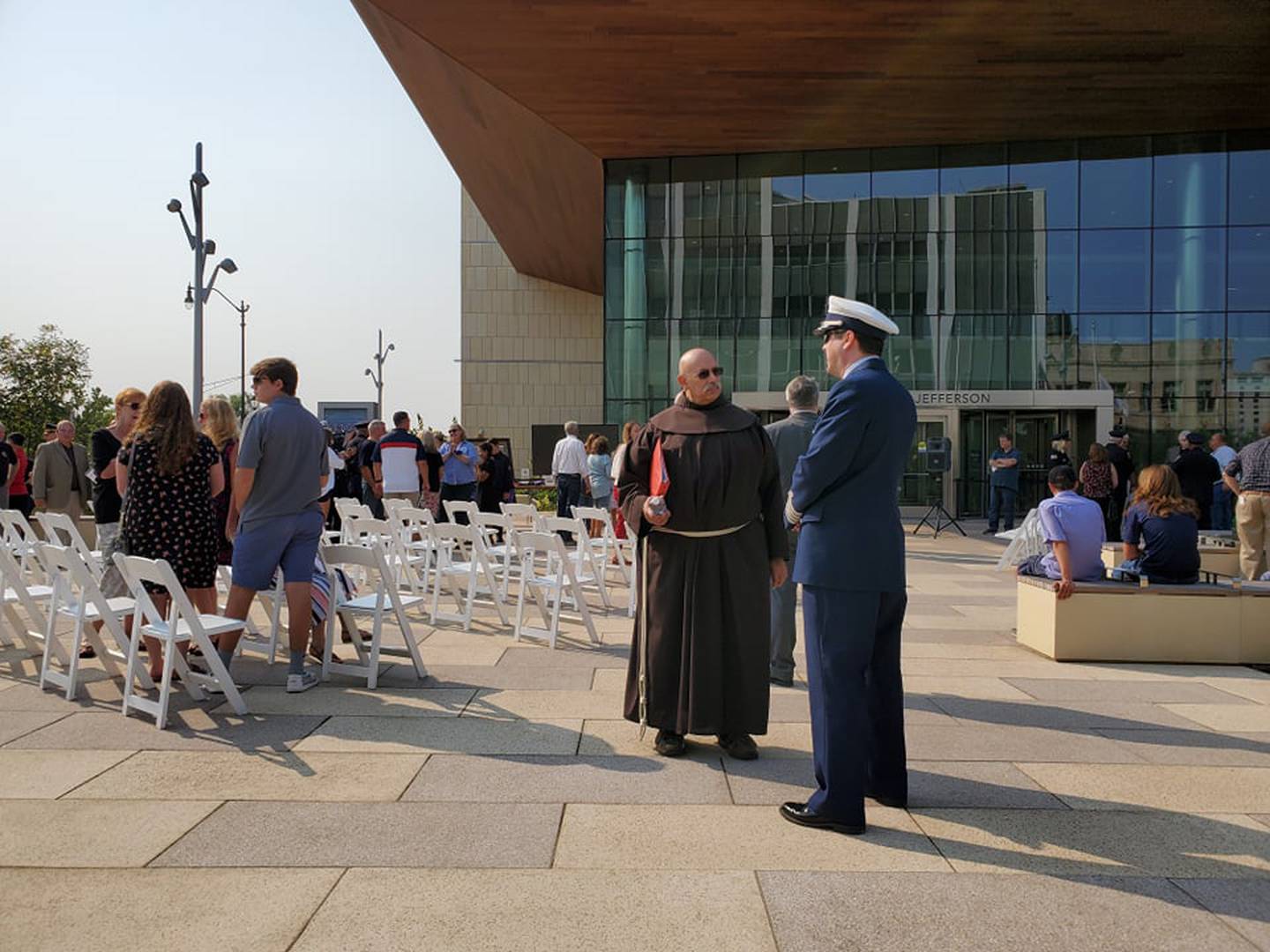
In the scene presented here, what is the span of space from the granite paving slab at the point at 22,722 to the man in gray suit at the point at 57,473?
8.28 meters

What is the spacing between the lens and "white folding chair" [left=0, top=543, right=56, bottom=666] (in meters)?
6.39

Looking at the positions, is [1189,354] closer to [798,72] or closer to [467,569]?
[798,72]

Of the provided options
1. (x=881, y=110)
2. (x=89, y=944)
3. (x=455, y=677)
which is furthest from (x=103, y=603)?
(x=881, y=110)

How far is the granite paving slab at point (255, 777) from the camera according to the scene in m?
4.11

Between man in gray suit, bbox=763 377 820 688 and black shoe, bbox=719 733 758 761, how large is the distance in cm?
163

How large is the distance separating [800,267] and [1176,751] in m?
19.2

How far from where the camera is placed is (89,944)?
2.85 m

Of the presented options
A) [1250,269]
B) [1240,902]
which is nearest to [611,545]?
[1240,902]

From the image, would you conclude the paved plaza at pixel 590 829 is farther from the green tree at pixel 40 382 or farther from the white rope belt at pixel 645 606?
the green tree at pixel 40 382

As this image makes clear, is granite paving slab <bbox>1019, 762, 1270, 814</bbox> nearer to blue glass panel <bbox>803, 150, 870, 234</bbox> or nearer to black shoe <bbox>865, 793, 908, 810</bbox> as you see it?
black shoe <bbox>865, 793, 908, 810</bbox>

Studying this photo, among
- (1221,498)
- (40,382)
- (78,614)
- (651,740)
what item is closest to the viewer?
(651,740)

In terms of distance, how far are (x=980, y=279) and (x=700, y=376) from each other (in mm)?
19829

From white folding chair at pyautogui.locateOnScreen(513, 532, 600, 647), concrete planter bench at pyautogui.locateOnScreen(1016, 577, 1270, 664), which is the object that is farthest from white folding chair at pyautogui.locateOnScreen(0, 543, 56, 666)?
concrete planter bench at pyautogui.locateOnScreen(1016, 577, 1270, 664)

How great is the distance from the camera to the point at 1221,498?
17.0 metres
